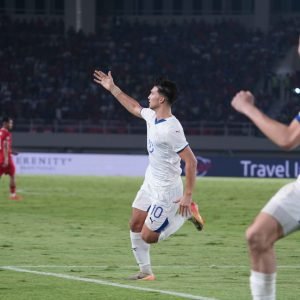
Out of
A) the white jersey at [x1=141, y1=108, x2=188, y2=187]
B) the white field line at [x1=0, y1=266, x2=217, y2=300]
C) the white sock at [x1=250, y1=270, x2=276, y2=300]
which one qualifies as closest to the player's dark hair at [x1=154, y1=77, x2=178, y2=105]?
the white jersey at [x1=141, y1=108, x2=188, y2=187]

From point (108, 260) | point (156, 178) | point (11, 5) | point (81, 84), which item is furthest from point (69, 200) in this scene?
point (11, 5)

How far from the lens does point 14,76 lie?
58.6 meters

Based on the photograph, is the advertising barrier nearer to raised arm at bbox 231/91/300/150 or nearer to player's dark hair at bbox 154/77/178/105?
player's dark hair at bbox 154/77/178/105

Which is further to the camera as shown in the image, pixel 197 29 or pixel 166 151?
pixel 197 29

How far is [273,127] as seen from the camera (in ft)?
25.9

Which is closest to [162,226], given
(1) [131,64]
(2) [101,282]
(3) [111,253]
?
(2) [101,282]

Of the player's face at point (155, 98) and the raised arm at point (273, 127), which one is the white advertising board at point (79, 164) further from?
the raised arm at point (273, 127)

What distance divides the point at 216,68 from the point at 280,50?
338cm

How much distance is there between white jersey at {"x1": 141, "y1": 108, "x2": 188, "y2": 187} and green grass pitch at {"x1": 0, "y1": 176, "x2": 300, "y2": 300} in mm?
1155

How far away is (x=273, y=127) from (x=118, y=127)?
46.6 m

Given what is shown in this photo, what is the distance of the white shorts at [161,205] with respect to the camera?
513 inches

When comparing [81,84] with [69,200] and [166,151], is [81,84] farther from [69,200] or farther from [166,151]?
[166,151]

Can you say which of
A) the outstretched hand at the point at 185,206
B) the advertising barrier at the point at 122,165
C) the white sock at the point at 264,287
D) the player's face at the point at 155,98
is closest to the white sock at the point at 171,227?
the outstretched hand at the point at 185,206

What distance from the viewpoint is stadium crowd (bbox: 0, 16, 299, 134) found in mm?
56375
